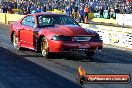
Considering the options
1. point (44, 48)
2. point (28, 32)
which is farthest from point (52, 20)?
point (44, 48)

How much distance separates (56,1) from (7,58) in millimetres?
40836

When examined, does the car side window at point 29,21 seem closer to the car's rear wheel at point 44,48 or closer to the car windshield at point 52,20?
the car windshield at point 52,20

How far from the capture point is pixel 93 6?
4878 cm

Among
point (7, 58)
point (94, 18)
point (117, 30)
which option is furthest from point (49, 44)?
point (94, 18)

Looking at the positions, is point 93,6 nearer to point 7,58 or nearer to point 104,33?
point 104,33

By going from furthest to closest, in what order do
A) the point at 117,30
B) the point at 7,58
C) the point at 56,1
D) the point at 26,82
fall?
the point at 56,1 → the point at 117,30 → the point at 7,58 → the point at 26,82

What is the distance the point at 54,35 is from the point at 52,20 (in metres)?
1.26

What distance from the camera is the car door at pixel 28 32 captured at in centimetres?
1318

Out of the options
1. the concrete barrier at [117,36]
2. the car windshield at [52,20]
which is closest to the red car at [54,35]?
the car windshield at [52,20]

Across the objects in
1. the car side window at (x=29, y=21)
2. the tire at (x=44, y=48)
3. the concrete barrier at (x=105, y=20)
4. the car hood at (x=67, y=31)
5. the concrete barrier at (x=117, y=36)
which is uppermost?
the car side window at (x=29, y=21)

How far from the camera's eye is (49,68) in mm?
10523

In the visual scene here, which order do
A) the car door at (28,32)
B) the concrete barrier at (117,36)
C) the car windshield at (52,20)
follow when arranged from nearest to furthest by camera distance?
the car windshield at (52,20)
the car door at (28,32)
the concrete barrier at (117,36)

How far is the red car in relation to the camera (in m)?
11.9

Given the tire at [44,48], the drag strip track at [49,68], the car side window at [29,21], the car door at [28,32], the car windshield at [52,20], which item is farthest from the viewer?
the car side window at [29,21]
